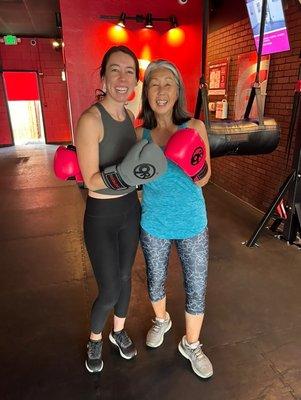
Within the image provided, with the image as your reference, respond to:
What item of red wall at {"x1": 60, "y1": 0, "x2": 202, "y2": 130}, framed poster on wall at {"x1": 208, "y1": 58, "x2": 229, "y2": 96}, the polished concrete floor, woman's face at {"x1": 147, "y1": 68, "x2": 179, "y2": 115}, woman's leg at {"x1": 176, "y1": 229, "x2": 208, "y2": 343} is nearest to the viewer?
woman's face at {"x1": 147, "y1": 68, "x2": 179, "y2": 115}

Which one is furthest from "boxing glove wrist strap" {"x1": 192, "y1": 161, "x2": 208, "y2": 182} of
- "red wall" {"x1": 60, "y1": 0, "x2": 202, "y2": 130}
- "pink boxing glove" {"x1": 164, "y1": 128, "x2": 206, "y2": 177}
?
"red wall" {"x1": 60, "y1": 0, "x2": 202, "y2": 130}

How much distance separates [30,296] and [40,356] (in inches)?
24.5

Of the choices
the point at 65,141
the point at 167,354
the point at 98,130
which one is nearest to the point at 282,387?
the point at 167,354

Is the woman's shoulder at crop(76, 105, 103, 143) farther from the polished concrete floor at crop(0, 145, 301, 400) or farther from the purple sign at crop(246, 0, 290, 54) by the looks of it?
the purple sign at crop(246, 0, 290, 54)

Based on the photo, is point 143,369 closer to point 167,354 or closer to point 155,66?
point 167,354

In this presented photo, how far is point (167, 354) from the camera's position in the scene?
171 cm

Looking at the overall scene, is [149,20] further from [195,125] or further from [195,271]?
[195,271]

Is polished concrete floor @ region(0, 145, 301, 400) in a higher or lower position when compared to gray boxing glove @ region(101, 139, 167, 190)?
lower

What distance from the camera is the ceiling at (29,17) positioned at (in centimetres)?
590

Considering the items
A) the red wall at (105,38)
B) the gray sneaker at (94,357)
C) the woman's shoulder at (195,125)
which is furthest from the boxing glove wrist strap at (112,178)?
the red wall at (105,38)

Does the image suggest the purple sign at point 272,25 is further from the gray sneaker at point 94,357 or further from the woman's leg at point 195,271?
the gray sneaker at point 94,357

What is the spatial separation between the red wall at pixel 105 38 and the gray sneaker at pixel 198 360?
12.9 ft

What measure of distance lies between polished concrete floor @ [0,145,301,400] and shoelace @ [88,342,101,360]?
0.30 feet

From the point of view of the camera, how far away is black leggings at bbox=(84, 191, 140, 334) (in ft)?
4.43
